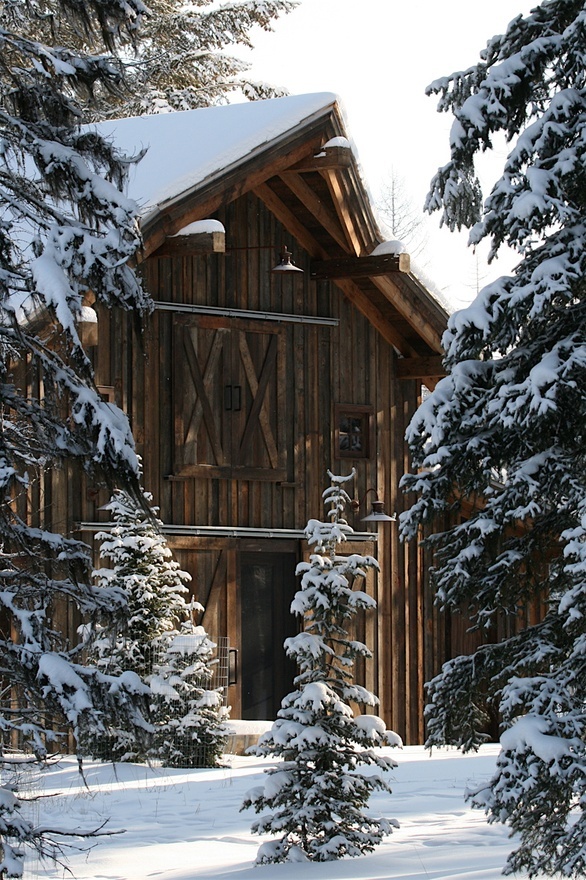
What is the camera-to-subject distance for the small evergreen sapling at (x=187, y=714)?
14.6 m

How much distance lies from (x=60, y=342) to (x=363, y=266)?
36.5 ft

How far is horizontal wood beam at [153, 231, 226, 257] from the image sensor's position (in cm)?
1566

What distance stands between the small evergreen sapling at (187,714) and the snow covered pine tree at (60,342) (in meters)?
7.31

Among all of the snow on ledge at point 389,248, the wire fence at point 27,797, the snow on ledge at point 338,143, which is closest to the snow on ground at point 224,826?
the wire fence at point 27,797

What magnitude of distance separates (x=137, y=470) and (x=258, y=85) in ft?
75.7

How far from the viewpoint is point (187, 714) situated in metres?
14.7

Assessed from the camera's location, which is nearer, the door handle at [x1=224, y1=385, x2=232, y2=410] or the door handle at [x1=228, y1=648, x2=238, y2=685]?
the door handle at [x1=228, y1=648, x2=238, y2=685]

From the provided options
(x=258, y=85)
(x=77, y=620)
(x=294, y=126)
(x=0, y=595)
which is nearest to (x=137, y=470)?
(x=0, y=595)

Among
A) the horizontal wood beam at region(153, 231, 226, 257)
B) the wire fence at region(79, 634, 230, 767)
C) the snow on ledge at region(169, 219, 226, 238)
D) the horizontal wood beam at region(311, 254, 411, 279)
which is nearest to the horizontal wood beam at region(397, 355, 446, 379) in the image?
the horizontal wood beam at region(311, 254, 411, 279)

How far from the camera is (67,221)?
23.0 feet

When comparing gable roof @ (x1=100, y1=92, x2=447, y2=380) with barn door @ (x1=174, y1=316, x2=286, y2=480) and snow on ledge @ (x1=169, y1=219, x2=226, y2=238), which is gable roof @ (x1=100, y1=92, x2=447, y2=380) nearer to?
snow on ledge @ (x1=169, y1=219, x2=226, y2=238)

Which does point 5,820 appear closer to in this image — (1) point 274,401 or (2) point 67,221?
(2) point 67,221

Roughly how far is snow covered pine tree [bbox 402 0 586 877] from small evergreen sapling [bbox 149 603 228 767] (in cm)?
644

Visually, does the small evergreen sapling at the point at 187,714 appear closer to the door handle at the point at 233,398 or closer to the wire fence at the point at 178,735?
the wire fence at the point at 178,735
